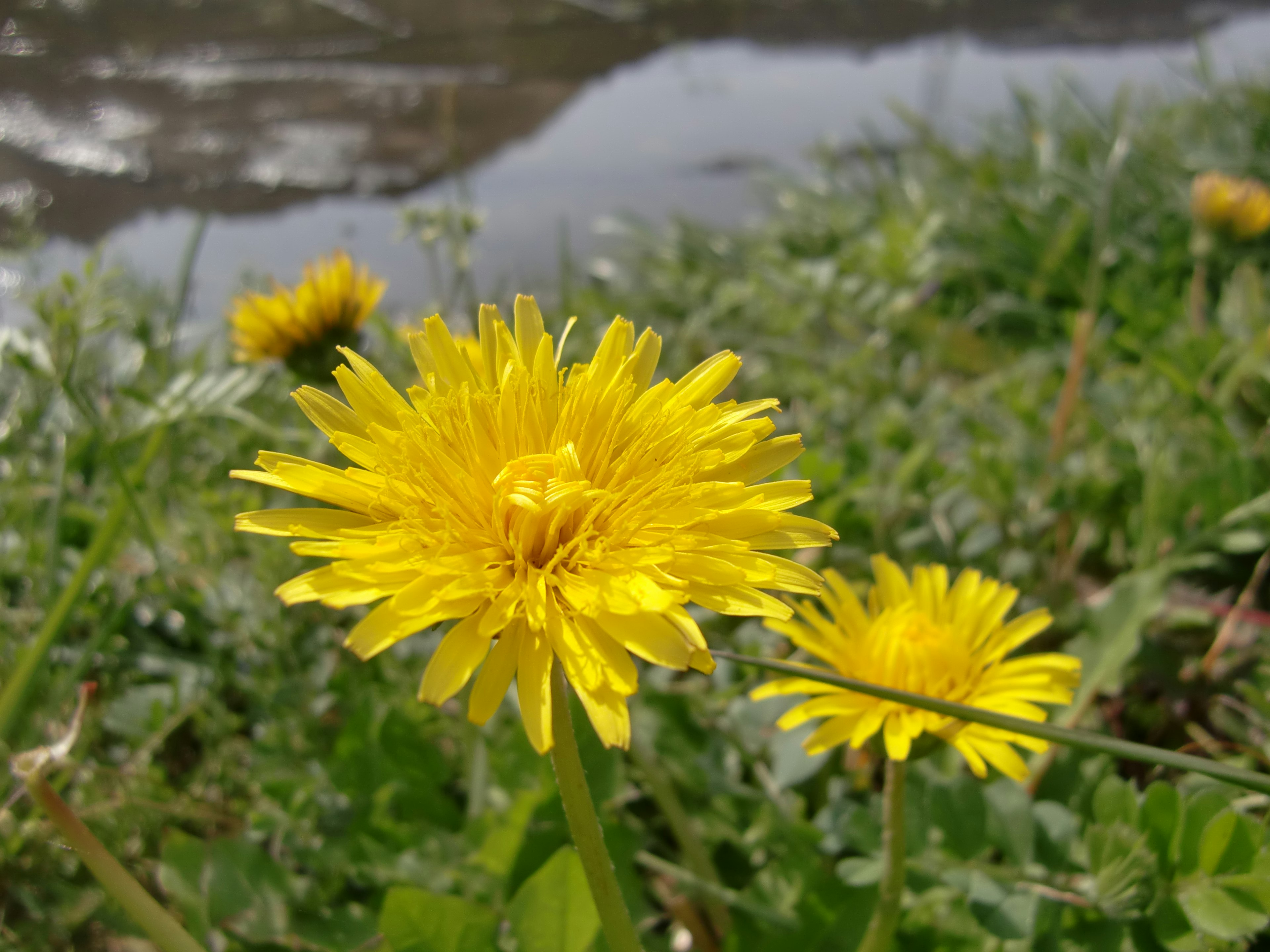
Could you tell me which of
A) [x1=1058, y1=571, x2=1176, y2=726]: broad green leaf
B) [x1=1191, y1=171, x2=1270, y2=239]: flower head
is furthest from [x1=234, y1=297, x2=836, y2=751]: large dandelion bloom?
[x1=1191, y1=171, x2=1270, y2=239]: flower head

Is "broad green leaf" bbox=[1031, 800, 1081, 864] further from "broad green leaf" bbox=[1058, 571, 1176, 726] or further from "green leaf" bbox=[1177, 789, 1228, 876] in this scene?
"broad green leaf" bbox=[1058, 571, 1176, 726]

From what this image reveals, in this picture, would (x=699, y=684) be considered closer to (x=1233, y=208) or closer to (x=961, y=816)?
(x=961, y=816)

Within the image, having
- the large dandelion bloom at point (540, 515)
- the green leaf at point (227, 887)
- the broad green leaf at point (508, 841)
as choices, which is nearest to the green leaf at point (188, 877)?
the green leaf at point (227, 887)

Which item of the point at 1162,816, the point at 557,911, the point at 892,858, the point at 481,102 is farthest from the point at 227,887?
the point at 481,102

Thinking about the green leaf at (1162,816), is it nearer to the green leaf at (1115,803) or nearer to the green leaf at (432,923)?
the green leaf at (1115,803)

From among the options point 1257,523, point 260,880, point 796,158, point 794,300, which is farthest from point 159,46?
point 1257,523

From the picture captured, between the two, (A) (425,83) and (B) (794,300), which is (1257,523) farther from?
(A) (425,83)
